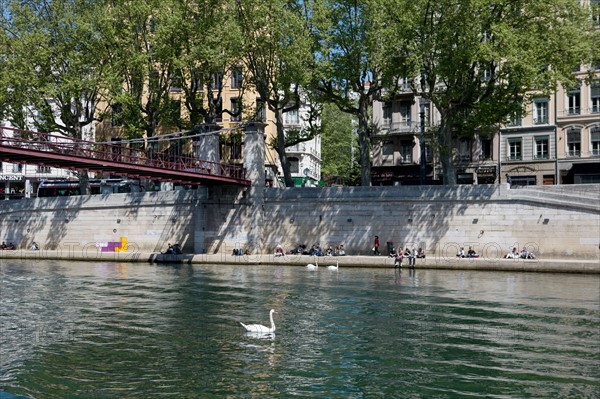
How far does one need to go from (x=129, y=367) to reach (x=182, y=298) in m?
9.79

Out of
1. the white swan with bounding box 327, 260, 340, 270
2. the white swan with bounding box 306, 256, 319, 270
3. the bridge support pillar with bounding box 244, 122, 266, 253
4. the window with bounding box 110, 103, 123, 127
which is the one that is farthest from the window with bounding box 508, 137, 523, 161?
the window with bounding box 110, 103, 123, 127

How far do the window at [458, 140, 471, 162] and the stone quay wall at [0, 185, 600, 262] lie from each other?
39.5 ft

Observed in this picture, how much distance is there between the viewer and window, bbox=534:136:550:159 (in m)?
47.3

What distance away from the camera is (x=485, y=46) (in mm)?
34562

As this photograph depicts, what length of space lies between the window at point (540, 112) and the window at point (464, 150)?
4.55 meters

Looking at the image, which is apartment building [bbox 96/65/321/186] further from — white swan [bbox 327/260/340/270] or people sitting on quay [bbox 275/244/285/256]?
white swan [bbox 327/260/340/270]

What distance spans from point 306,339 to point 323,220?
22250mm

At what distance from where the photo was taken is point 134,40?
4575 centimetres

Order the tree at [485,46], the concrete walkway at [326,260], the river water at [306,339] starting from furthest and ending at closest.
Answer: the tree at [485,46], the concrete walkway at [326,260], the river water at [306,339]

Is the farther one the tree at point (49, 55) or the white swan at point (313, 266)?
the tree at point (49, 55)

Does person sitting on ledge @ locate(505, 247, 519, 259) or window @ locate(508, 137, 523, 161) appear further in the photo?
window @ locate(508, 137, 523, 161)

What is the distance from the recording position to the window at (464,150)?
4966cm

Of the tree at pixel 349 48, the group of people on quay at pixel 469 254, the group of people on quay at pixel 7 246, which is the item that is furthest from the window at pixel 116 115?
the group of people on quay at pixel 469 254

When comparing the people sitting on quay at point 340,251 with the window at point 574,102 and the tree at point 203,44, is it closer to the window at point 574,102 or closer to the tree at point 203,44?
the tree at point 203,44
